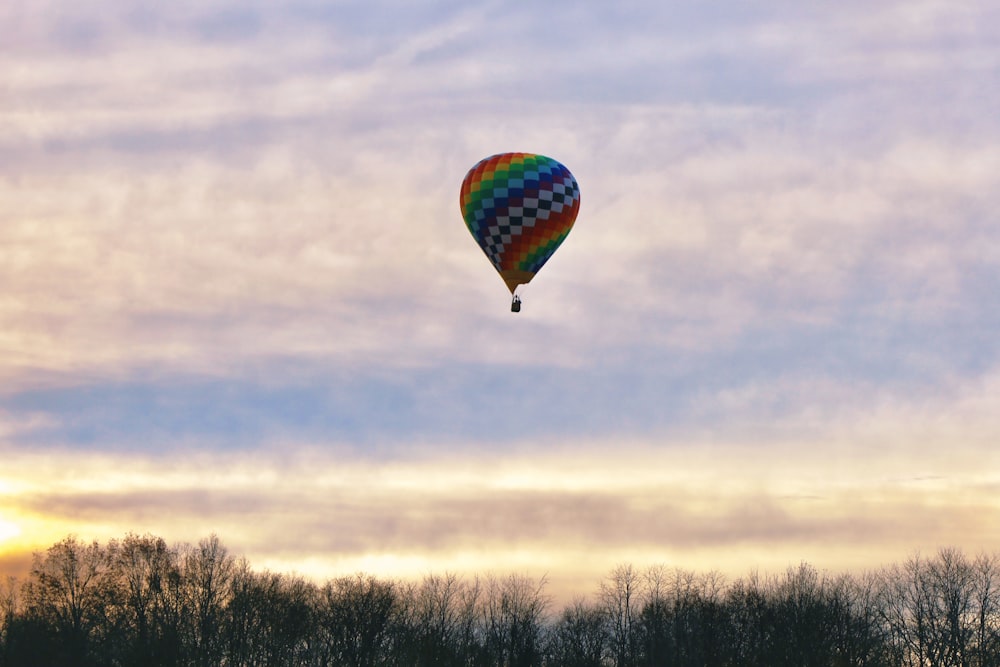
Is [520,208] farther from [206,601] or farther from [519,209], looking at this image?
[206,601]

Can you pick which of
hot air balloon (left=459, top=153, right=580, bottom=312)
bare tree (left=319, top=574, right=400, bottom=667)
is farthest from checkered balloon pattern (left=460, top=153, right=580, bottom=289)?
bare tree (left=319, top=574, right=400, bottom=667)

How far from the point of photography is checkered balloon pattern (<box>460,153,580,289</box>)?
60938mm

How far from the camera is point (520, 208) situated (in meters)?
60.9

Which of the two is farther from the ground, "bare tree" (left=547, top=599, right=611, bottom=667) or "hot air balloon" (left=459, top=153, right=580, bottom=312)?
"hot air balloon" (left=459, top=153, right=580, bottom=312)

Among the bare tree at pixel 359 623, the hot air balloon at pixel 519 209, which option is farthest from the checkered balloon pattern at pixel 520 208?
the bare tree at pixel 359 623

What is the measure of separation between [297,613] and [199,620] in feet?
27.8

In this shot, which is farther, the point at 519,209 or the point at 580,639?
the point at 580,639

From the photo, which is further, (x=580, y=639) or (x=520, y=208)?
(x=580, y=639)

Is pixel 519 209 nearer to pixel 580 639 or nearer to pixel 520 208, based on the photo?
pixel 520 208

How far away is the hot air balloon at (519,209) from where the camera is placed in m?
60.9

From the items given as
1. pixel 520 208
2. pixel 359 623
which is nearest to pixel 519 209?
pixel 520 208

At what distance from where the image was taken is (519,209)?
200 feet

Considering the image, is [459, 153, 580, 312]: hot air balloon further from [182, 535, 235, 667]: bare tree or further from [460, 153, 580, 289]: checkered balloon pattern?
[182, 535, 235, 667]: bare tree

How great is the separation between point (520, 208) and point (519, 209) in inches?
2.9
